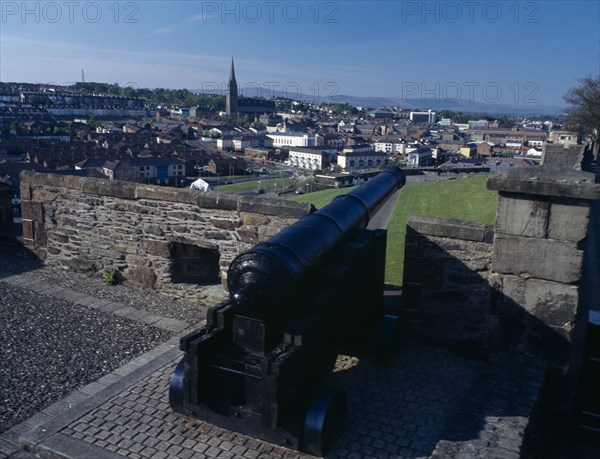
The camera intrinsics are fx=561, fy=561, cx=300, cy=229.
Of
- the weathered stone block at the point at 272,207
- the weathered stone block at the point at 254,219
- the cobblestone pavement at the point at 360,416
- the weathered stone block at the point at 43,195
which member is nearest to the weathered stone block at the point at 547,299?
the cobblestone pavement at the point at 360,416

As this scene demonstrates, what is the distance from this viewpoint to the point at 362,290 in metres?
5.41

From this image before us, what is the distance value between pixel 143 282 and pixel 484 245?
15.0 ft

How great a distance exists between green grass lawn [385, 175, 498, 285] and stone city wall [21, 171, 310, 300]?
4.36 metres

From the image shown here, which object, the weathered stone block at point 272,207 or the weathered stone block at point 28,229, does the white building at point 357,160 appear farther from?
the weathered stone block at point 272,207

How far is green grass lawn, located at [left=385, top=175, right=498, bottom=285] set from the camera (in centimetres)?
1282

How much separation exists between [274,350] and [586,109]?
37818 mm

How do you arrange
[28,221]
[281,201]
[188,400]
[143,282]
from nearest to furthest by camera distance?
1. [188,400]
2. [281,201]
3. [143,282]
4. [28,221]

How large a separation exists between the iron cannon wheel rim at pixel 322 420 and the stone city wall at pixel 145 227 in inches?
113

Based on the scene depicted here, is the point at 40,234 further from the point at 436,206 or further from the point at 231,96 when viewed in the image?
the point at 231,96

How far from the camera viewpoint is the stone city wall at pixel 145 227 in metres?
7.03

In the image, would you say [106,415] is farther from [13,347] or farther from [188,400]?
[13,347]

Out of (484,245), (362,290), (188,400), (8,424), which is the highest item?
(484,245)

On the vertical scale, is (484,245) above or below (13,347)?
above

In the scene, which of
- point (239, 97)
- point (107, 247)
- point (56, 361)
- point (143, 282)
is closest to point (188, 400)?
point (56, 361)
